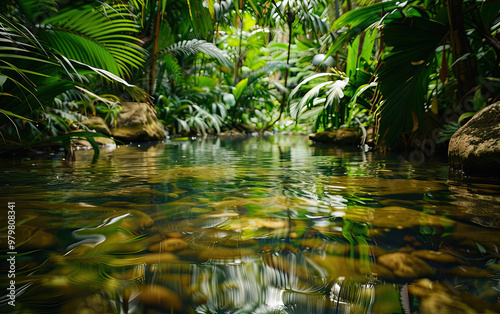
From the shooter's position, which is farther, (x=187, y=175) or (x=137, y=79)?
(x=137, y=79)

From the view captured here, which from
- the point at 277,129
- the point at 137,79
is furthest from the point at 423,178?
the point at 277,129

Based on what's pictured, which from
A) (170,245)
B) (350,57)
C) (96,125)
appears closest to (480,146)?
(170,245)

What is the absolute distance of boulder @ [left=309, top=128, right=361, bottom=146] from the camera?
4.31m

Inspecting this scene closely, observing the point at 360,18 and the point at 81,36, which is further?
the point at 360,18

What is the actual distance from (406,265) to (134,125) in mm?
4730

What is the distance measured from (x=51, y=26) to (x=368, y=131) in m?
3.45

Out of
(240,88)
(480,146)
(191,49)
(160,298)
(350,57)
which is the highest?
(191,49)

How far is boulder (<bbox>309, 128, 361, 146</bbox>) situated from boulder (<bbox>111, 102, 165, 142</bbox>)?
270 centimetres

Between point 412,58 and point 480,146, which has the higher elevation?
point 412,58

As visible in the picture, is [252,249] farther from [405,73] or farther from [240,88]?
[240,88]

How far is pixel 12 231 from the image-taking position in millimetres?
787

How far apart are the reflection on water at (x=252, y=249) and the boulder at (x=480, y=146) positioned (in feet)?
0.95

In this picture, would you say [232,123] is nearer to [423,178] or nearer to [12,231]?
[423,178]

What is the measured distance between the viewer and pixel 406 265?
646 mm
